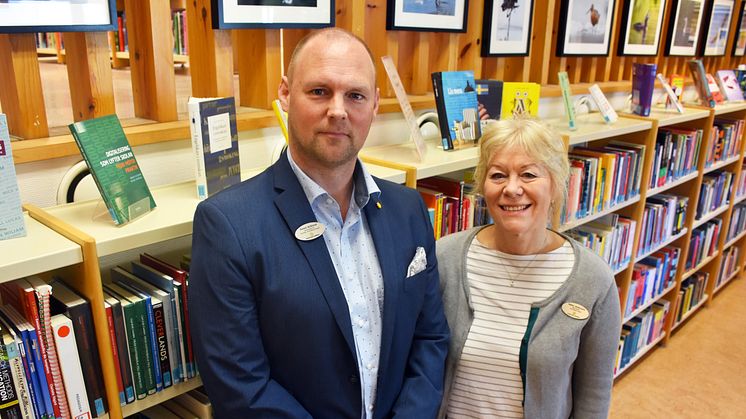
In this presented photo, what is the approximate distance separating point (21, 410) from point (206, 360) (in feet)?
1.20

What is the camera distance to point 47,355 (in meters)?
1.16

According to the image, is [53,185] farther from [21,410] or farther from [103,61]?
[21,410]

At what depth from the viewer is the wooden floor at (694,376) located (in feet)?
10.6

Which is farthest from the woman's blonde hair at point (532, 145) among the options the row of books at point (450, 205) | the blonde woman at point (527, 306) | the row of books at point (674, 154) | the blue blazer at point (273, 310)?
the row of books at point (674, 154)

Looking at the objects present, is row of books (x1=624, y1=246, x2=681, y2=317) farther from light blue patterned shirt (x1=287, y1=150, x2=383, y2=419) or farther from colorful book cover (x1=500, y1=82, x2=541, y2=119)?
light blue patterned shirt (x1=287, y1=150, x2=383, y2=419)

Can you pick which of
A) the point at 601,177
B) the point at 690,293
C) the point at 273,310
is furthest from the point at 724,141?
the point at 273,310

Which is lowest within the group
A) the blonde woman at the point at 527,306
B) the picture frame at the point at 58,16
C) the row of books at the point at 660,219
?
the row of books at the point at 660,219

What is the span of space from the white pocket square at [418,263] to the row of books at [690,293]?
10.3ft

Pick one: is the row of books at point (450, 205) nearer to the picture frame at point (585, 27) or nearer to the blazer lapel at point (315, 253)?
the blazer lapel at point (315, 253)

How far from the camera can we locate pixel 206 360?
1220 mm

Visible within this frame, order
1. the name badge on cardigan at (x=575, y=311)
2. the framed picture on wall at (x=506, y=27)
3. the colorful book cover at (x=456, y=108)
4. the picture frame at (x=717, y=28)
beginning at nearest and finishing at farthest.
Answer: the name badge on cardigan at (x=575, y=311) → the colorful book cover at (x=456, y=108) → the framed picture on wall at (x=506, y=27) → the picture frame at (x=717, y=28)

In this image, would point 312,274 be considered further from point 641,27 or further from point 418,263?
point 641,27

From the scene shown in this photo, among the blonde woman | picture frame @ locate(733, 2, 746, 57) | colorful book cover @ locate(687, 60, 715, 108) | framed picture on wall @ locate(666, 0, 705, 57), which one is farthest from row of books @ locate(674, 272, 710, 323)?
the blonde woman

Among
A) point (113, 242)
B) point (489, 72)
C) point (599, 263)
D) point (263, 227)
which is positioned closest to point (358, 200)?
point (263, 227)
